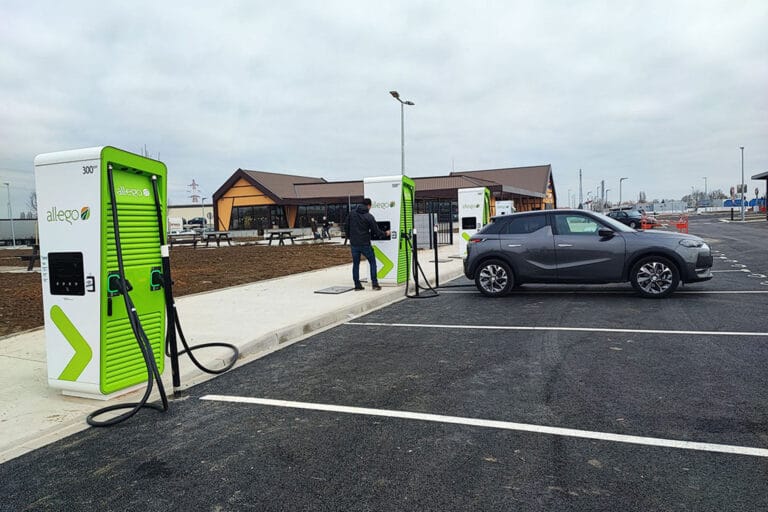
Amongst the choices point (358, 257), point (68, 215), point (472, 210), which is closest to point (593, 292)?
point (358, 257)

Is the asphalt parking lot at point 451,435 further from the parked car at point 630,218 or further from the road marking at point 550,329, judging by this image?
the parked car at point 630,218

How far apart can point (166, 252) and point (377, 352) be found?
273 centimetres

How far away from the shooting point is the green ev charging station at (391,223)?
12.1m

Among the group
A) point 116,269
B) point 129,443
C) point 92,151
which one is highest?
point 92,151

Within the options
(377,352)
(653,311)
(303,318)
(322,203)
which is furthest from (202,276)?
(322,203)

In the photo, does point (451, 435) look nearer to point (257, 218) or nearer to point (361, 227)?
point (361, 227)

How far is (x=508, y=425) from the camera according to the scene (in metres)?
4.04

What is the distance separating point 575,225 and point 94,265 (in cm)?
823

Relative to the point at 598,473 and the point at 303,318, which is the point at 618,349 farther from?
the point at 303,318

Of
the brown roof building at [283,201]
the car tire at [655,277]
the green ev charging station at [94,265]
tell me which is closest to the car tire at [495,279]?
the car tire at [655,277]

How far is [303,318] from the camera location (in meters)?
8.06

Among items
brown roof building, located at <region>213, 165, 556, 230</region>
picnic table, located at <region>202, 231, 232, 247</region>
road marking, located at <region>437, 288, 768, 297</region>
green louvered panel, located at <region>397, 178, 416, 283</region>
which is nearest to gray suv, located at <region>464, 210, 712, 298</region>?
road marking, located at <region>437, 288, 768, 297</region>

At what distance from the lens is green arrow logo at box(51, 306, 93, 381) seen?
15.7 feet

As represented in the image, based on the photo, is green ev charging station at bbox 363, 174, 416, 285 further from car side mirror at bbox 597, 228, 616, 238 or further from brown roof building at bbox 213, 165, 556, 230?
brown roof building at bbox 213, 165, 556, 230
